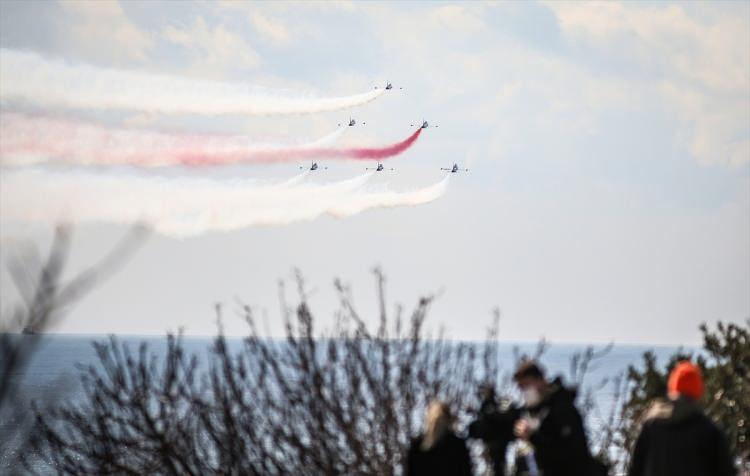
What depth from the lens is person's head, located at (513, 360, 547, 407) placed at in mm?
8445

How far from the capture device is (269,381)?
15797 mm

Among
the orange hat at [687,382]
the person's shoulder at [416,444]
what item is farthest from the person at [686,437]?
the person's shoulder at [416,444]

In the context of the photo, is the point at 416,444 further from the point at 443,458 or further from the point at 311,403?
the point at 311,403

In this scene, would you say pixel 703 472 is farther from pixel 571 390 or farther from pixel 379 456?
pixel 379 456

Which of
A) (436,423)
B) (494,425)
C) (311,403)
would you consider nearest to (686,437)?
(494,425)

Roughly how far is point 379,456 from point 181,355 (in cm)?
261

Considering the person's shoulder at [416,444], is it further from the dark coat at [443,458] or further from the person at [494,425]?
the person at [494,425]

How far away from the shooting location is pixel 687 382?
8367 mm

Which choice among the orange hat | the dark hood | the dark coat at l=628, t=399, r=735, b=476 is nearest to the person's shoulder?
the dark coat at l=628, t=399, r=735, b=476

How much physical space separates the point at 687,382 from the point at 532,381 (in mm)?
965

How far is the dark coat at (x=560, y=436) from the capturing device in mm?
8477

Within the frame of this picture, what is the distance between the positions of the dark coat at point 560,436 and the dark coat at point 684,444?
0.46 metres

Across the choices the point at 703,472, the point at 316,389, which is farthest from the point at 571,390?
the point at 316,389

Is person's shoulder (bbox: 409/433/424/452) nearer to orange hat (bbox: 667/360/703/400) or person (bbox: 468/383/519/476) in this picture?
person (bbox: 468/383/519/476)
